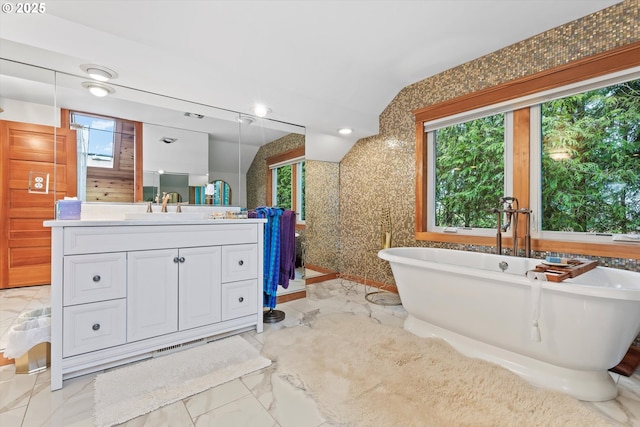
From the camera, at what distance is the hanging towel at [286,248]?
286 cm

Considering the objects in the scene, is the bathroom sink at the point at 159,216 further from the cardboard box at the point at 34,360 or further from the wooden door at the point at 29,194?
the cardboard box at the point at 34,360

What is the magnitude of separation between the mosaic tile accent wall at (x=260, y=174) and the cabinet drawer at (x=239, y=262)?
0.71m

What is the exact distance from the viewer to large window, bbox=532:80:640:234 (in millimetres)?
2064

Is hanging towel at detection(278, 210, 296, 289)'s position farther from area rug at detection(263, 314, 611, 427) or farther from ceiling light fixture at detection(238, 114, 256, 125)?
ceiling light fixture at detection(238, 114, 256, 125)

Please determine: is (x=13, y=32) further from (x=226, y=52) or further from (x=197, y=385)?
(x=197, y=385)

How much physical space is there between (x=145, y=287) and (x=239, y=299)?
683 millimetres

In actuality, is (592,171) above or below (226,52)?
below

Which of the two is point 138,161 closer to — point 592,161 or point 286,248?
point 286,248

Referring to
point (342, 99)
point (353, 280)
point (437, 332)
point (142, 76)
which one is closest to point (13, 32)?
point (142, 76)

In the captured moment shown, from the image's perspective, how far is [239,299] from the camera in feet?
7.54

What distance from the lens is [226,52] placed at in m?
2.33

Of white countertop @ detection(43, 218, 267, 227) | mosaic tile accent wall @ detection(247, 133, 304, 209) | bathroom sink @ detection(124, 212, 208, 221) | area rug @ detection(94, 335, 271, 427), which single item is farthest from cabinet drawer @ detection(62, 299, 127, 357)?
mosaic tile accent wall @ detection(247, 133, 304, 209)

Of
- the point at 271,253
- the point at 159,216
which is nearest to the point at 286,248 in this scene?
the point at 271,253

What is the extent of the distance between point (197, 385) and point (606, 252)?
2.83m
